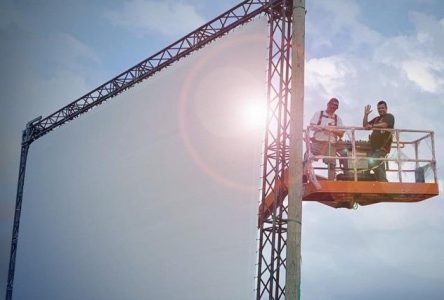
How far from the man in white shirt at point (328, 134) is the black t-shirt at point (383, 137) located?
2.08ft

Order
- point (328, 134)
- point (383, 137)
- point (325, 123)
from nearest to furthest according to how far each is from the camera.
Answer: point (383, 137)
point (328, 134)
point (325, 123)

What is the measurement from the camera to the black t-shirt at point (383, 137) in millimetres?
9641

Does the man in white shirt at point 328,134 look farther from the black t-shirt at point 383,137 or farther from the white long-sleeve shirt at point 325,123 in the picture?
the black t-shirt at point 383,137

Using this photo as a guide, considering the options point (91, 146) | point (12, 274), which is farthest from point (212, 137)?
point (12, 274)

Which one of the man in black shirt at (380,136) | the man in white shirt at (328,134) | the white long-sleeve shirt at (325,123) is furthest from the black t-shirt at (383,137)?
the white long-sleeve shirt at (325,123)

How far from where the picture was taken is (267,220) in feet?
37.2

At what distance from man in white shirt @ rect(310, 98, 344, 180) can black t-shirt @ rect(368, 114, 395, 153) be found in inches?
25.0

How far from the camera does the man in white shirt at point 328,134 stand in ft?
32.0

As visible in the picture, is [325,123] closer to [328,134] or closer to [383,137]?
[328,134]

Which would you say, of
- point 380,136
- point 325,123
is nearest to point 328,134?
point 325,123

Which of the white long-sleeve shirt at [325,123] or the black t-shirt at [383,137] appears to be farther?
the white long-sleeve shirt at [325,123]

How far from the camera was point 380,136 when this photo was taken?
970cm

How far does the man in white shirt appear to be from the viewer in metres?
9.74

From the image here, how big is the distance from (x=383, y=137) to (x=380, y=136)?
6 centimetres
